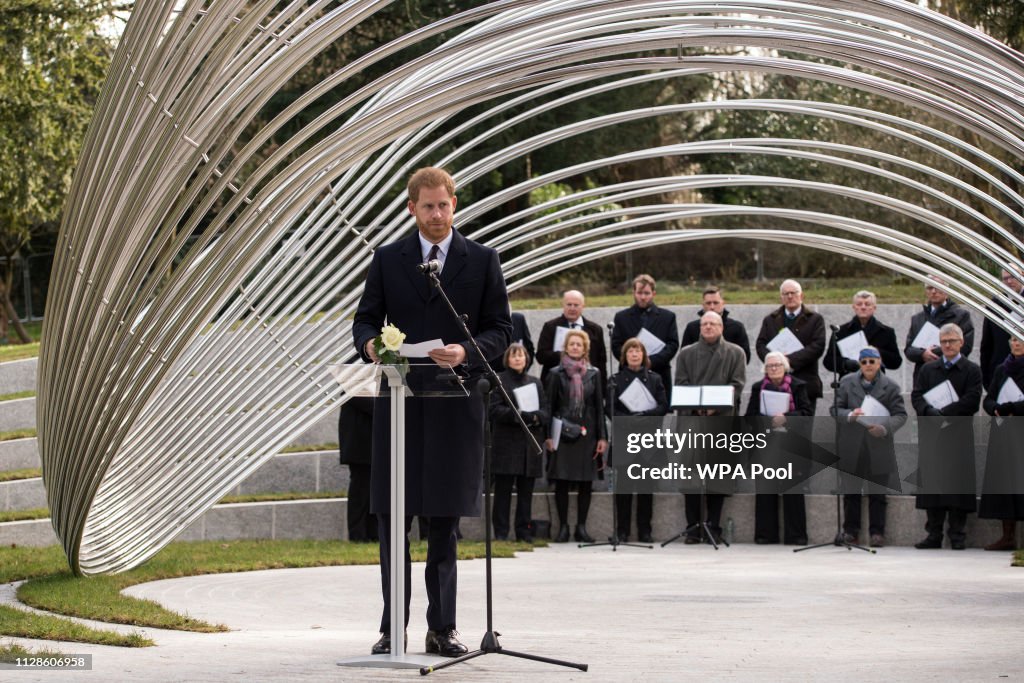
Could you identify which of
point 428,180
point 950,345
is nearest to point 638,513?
point 950,345

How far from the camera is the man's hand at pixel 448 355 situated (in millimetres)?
5484

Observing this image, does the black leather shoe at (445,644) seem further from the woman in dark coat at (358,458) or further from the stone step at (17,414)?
the stone step at (17,414)

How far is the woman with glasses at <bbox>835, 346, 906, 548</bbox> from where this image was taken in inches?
467

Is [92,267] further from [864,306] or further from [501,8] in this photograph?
[864,306]

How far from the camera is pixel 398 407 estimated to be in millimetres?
5605

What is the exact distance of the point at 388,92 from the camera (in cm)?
956

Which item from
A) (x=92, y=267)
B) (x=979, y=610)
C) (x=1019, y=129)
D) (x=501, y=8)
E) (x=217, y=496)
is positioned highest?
(x=501, y=8)

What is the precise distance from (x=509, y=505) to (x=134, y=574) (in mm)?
4136

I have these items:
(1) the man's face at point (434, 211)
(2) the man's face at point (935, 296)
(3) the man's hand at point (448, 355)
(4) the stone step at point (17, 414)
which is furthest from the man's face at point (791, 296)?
(3) the man's hand at point (448, 355)

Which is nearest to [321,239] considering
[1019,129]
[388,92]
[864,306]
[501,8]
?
[388,92]

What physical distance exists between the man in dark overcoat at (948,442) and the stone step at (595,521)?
26 cm

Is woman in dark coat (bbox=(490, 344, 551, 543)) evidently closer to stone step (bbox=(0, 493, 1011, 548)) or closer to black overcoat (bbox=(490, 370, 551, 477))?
black overcoat (bbox=(490, 370, 551, 477))

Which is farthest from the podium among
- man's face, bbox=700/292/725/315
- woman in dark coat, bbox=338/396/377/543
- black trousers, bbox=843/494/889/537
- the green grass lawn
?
man's face, bbox=700/292/725/315

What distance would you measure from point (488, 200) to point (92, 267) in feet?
10.2
